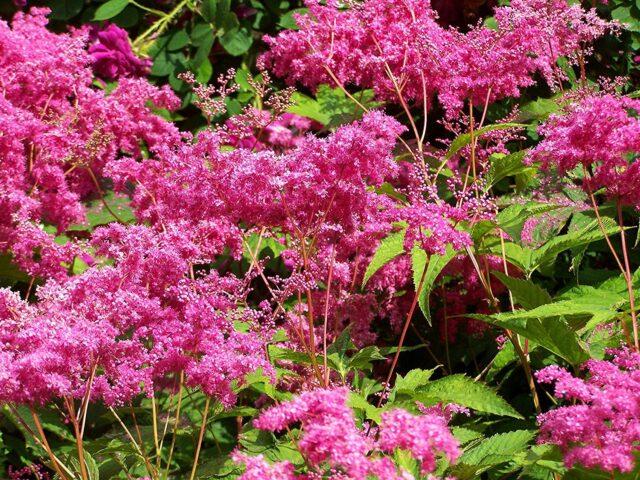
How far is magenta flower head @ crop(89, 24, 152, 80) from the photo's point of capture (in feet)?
14.2

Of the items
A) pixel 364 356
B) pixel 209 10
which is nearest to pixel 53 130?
pixel 209 10

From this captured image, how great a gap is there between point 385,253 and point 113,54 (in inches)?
87.6

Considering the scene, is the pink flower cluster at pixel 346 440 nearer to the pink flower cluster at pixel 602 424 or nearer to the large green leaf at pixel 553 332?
the pink flower cluster at pixel 602 424

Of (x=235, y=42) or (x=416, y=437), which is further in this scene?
(x=235, y=42)

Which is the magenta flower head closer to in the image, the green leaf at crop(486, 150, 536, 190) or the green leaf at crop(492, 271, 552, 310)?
the green leaf at crop(486, 150, 536, 190)

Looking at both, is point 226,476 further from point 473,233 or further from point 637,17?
point 637,17

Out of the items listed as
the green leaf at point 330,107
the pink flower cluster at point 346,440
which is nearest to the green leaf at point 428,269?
the pink flower cluster at point 346,440

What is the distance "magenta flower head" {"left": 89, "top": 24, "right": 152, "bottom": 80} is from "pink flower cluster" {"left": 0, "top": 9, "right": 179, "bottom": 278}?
20.1 inches

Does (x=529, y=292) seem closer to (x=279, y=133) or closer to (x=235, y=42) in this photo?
(x=279, y=133)

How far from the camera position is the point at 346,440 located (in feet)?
5.03

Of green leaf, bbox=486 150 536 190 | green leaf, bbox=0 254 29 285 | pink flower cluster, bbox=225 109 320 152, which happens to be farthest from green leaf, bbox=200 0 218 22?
green leaf, bbox=486 150 536 190

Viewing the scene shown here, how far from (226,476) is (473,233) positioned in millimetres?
1019

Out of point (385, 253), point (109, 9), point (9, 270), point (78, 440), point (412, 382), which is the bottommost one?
point (9, 270)

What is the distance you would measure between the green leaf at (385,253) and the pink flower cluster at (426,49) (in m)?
0.54
